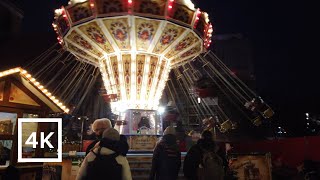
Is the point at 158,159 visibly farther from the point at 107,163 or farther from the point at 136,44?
the point at 136,44

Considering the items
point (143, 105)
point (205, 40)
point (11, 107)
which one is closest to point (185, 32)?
point (205, 40)

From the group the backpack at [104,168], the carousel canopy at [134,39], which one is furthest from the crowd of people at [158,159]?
the carousel canopy at [134,39]

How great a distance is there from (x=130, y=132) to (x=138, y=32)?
471cm

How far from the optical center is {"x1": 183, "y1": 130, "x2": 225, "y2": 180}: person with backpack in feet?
16.0

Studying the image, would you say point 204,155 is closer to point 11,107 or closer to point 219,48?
point 11,107

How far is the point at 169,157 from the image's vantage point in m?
5.43

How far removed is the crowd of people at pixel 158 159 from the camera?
13.1 feet

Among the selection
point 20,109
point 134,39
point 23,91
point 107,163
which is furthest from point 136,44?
point 107,163

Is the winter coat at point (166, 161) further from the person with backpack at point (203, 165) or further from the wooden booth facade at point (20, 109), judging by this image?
the wooden booth facade at point (20, 109)

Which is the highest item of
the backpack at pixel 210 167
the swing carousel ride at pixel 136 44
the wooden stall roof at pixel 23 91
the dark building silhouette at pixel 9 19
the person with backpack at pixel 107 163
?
the dark building silhouette at pixel 9 19

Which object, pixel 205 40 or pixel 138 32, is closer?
pixel 138 32

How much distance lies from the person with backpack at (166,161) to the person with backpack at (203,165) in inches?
19.4

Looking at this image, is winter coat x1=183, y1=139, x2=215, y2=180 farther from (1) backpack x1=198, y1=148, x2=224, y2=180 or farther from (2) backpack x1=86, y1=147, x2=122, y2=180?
(2) backpack x1=86, y1=147, x2=122, y2=180

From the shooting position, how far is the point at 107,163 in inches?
157
